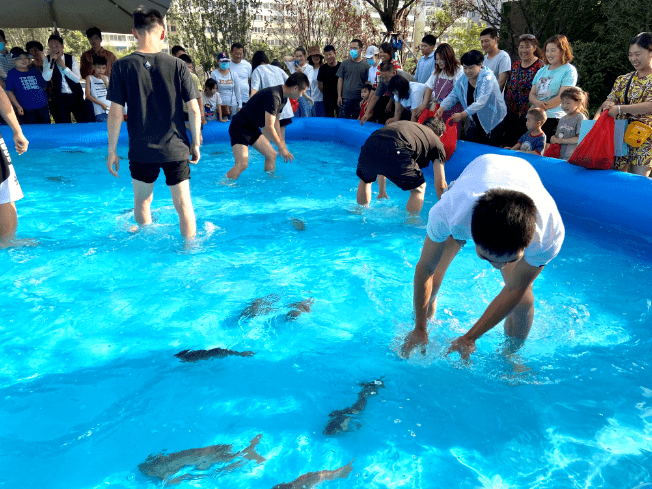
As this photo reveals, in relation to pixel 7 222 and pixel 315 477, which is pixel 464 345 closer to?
pixel 315 477

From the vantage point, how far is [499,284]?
3945mm

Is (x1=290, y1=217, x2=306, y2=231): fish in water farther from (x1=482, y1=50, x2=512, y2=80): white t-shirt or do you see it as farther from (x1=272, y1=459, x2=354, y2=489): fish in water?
(x1=482, y1=50, x2=512, y2=80): white t-shirt

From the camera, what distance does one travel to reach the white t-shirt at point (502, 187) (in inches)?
79.7

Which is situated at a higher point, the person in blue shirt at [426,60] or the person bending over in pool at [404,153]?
the person in blue shirt at [426,60]

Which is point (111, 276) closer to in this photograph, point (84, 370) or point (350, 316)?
point (84, 370)

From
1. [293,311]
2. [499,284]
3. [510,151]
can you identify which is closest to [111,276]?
[293,311]

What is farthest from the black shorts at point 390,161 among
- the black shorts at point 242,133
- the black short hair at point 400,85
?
the black short hair at point 400,85

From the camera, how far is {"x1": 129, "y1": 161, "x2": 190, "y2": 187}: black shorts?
13.0 ft

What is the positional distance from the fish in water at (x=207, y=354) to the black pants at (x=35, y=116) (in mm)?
8195

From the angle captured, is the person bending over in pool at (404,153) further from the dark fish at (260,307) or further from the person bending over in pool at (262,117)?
the dark fish at (260,307)

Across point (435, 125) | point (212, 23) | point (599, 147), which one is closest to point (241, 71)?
point (435, 125)

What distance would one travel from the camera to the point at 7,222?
4.20m

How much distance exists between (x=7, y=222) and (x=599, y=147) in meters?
5.46

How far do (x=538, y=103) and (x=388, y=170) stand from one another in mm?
2580
